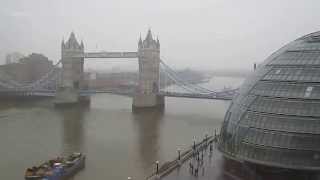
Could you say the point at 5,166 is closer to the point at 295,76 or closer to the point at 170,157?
the point at 170,157

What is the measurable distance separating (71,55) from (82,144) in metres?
35.2

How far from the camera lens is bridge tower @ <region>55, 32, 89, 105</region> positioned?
60250mm

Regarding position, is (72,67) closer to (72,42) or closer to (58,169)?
(72,42)

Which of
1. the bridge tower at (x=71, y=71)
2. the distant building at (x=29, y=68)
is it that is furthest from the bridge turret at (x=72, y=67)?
the distant building at (x=29, y=68)

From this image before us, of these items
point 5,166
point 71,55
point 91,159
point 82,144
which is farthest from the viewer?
point 71,55

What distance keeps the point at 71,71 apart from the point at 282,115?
160ft

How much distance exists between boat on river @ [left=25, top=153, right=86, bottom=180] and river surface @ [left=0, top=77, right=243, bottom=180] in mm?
481

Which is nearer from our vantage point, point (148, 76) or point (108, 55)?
point (148, 76)

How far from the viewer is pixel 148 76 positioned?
192ft

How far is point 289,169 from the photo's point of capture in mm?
18250

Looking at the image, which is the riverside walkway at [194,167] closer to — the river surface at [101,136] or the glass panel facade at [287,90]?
the river surface at [101,136]

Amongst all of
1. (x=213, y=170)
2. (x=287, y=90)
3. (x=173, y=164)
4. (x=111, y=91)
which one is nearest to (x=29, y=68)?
(x=111, y=91)

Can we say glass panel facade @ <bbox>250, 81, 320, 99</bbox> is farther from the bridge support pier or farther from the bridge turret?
the bridge turret

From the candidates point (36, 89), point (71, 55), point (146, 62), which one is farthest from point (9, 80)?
point (146, 62)
